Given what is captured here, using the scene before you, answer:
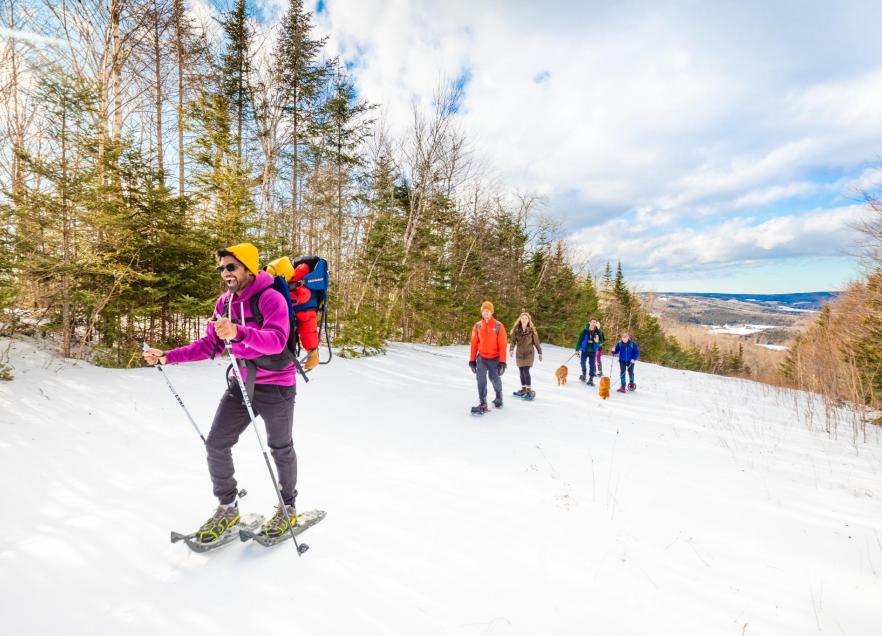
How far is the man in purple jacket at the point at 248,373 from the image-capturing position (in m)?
2.75

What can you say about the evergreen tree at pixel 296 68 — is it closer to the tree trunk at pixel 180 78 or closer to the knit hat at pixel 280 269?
the tree trunk at pixel 180 78

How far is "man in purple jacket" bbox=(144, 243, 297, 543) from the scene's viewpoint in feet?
9.03

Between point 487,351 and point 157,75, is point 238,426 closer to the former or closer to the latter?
point 487,351

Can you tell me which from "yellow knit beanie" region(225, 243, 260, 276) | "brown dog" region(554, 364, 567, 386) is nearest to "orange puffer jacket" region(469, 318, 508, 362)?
"brown dog" region(554, 364, 567, 386)

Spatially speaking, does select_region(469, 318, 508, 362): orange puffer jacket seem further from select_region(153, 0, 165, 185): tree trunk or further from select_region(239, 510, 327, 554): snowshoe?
select_region(153, 0, 165, 185): tree trunk

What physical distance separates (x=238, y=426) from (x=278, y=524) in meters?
0.90

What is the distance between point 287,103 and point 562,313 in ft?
69.5

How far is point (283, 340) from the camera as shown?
8.91ft

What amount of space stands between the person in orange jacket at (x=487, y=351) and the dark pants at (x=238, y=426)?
4.63m

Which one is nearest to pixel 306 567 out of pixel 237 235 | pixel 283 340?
pixel 283 340

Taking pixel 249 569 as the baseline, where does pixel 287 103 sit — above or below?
above

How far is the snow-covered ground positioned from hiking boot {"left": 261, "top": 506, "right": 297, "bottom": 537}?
0.56ft

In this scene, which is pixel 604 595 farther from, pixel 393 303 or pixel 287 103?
pixel 287 103

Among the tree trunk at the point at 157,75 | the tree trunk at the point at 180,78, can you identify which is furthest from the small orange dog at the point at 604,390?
the tree trunk at the point at 157,75
